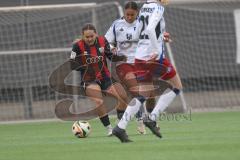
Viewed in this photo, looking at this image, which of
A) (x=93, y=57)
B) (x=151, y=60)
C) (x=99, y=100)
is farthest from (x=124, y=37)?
(x=151, y=60)

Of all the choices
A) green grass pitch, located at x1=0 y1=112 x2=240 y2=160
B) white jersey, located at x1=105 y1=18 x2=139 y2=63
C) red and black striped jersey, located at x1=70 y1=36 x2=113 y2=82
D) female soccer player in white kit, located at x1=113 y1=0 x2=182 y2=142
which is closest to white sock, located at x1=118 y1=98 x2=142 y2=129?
female soccer player in white kit, located at x1=113 y1=0 x2=182 y2=142

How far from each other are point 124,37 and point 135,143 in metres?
3.27

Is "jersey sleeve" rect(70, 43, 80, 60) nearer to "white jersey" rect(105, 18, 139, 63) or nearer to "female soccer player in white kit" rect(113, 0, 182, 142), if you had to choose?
"white jersey" rect(105, 18, 139, 63)

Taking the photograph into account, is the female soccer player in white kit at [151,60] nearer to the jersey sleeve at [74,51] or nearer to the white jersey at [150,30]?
the white jersey at [150,30]

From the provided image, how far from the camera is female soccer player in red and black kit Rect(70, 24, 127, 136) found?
42.1ft

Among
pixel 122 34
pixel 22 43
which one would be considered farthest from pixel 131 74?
pixel 22 43

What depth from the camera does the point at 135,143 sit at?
34.2ft

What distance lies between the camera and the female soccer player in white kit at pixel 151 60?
1063cm

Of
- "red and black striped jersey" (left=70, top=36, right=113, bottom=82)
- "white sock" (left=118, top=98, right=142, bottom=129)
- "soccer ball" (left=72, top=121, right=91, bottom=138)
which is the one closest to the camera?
"white sock" (left=118, top=98, right=142, bottom=129)

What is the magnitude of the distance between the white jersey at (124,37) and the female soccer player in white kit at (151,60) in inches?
73.4

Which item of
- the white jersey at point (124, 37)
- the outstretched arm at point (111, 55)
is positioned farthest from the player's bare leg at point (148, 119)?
the white jersey at point (124, 37)

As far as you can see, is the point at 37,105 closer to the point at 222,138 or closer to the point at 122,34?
the point at 122,34

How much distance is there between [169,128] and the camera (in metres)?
13.4

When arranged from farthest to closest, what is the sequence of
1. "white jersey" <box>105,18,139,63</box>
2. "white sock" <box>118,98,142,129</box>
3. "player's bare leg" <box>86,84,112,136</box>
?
"white jersey" <box>105,18,139,63</box> → "player's bare leg" <box>86,84,112,136</box> → "white sock" <box>118,98,142,129</box>
